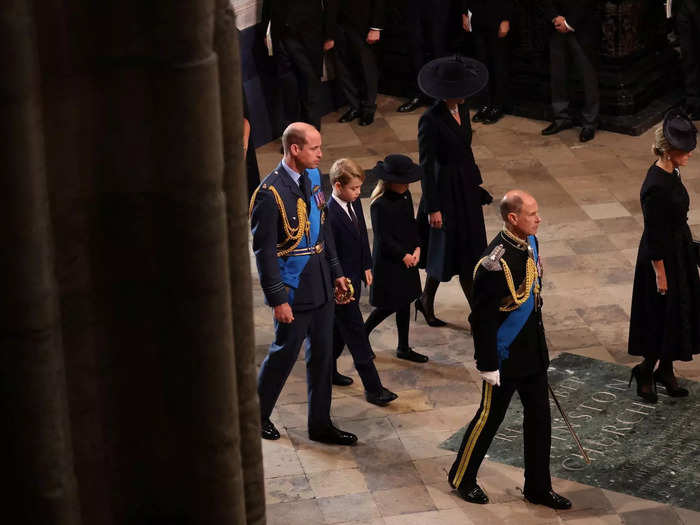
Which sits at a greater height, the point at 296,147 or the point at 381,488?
the point at 296,147

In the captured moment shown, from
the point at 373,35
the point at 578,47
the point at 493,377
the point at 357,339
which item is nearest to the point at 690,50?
the point at 578,47

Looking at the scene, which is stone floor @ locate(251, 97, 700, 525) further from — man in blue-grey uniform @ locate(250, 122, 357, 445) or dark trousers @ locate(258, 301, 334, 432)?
man in blue-grey uniform @ locate(250, 122, 357, 445)

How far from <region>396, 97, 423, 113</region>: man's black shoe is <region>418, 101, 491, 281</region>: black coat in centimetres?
496

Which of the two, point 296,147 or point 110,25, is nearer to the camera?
point 110,25

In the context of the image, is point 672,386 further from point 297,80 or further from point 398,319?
point 297,80

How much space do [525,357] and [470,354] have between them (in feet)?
7.69

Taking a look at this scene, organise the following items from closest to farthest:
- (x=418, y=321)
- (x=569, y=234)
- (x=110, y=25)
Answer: (x=110, y=25) < (x=418, y=321) < (x=569, y=234)

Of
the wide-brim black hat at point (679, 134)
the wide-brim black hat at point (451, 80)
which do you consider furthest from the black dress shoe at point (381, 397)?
the wide-brim black hat at point (679, 134)

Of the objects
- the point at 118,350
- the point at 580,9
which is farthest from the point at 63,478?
the point at 580,9

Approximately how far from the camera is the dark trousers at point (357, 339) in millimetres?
7773

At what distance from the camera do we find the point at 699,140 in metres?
13.2

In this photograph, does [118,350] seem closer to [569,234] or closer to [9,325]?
[9,325]

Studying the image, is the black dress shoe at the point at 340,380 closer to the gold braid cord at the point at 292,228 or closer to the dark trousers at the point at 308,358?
the dark trousers at the point at 308,358

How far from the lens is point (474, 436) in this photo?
6.82m
